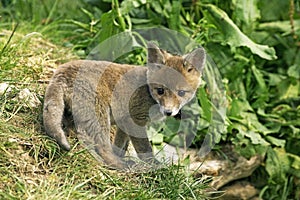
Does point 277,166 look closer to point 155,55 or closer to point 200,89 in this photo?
point 200,89

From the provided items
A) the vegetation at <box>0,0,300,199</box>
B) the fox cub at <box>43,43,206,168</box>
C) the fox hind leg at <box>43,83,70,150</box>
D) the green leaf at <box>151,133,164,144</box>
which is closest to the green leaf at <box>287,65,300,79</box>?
the vegetation at <box>0,0,300,199</box>

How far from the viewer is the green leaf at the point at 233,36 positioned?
588 centimetres

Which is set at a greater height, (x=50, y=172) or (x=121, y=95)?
(x=121, y=95)

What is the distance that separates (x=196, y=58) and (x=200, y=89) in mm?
965

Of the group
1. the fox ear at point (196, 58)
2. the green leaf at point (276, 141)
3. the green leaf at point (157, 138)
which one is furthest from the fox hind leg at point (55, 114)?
the green leaf at point (276, 141)

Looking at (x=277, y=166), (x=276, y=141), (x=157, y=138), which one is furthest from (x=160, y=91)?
(x=277, y=166)

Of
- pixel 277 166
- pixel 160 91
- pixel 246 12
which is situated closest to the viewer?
pixel 160 91

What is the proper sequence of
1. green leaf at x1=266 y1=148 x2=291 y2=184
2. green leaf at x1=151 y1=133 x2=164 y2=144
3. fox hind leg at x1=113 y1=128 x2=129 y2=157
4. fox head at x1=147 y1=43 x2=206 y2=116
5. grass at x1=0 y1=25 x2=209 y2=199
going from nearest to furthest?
grass at x1=0 y1=25 x2=209 y2=199
fox head at x1=147 y1=43 x2=206 y2=116
fox hind leg at x1=113 y1=128 x2=129 y2=157
green leaf at x1=151 y1=133 x2=164 y2=144
green leaf at x1=266 y1=148 x2=291 y2=184

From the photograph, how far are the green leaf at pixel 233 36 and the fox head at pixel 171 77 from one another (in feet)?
4.25

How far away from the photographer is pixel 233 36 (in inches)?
234

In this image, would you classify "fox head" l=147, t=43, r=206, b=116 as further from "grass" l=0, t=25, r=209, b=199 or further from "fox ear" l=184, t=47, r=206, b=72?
"grass" l=0, t=25, r=209, b=199

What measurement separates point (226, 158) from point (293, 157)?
2.46 ft

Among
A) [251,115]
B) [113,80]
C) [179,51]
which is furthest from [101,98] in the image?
[251,115]

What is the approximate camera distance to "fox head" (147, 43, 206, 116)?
453 cm
